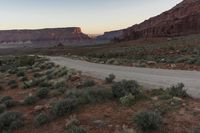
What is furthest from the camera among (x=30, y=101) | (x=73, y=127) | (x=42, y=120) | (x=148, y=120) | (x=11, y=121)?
(x=30, y=101)

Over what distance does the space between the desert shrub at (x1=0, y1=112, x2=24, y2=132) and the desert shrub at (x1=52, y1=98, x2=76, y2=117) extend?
124 centimetres

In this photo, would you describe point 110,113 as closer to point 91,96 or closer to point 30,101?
point 91,96

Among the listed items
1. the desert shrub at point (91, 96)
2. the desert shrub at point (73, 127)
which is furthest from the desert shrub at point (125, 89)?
the desert shrub at point (73, 127)

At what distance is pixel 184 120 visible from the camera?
302 inches

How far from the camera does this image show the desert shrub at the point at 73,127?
24.7 ft

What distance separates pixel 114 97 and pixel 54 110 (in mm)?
2447

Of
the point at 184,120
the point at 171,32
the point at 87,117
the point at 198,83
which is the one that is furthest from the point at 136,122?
the point at 171,32

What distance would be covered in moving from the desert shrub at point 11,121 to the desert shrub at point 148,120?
14.1 feet

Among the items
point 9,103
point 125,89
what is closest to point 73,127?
point 125,89

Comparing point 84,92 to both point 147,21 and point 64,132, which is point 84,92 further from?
point 147,21

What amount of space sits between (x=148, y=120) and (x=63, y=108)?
3501mm

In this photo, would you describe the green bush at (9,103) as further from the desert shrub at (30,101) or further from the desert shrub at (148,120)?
the desert shrub at (148,120)

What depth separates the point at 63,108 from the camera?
382 inches

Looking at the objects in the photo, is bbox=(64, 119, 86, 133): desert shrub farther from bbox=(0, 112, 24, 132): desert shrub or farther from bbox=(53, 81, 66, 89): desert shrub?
bbox=(53, 81, 66, 89): desert shrub
